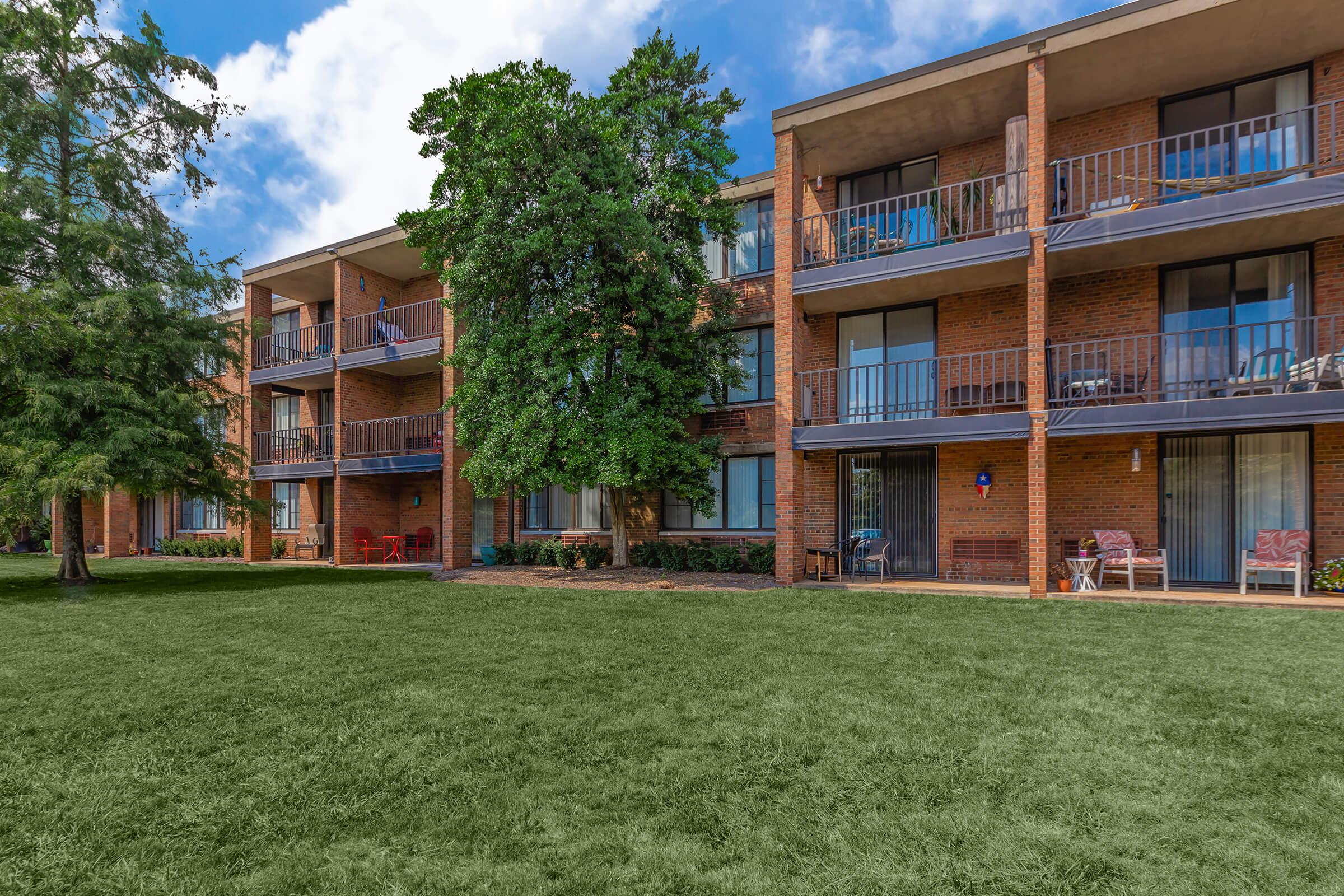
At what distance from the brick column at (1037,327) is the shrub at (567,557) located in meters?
9.72

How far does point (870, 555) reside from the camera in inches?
541

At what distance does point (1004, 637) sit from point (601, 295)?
9.24 m

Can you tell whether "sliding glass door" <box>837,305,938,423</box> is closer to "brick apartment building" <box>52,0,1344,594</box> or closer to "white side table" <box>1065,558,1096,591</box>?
"brick apartment building" <box>52,0,1344,594</box>

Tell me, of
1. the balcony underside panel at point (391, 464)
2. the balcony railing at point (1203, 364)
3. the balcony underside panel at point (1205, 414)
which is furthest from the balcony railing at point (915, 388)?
the balcony underside panel at point (391, 464)

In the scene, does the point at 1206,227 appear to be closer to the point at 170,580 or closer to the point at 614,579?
the point at 614,579

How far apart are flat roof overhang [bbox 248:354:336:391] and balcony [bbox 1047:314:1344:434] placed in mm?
18008

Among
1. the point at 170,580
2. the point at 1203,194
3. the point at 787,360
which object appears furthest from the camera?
the point at 170,580

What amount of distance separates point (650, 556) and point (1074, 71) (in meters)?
12.1

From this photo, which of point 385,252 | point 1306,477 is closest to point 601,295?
point 385,252

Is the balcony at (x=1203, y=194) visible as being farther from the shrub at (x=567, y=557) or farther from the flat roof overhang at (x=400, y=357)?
the flat roof overhang at (x=400, y=357)

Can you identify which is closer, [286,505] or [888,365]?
[888,365]

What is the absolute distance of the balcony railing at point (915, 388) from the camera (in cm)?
1231

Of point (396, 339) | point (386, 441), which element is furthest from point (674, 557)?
point (396, 339)

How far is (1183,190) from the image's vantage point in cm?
1141
